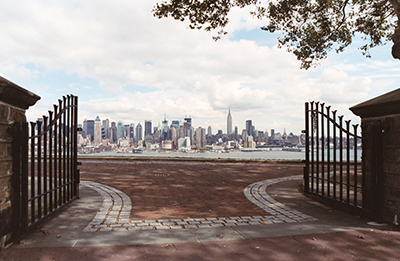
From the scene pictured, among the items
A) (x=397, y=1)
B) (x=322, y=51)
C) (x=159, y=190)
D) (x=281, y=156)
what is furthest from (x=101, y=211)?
(x=281, y=156)

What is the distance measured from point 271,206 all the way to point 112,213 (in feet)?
12.0

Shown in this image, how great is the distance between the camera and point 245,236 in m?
4.37

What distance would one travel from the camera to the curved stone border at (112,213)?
4789mm

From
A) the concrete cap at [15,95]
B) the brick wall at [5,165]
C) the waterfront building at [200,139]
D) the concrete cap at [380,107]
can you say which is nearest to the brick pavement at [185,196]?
the brick wall at [5,165]

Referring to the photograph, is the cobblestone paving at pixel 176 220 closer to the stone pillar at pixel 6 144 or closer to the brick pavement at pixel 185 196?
the brick pavement at pixel 185 196

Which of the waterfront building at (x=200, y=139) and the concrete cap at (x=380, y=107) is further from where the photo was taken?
the waterfront building at (x=200, y=139)

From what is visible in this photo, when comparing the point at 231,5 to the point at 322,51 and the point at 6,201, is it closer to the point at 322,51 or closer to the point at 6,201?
the point at 322,51

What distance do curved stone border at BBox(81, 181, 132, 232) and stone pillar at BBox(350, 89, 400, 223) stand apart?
4754 millimetres

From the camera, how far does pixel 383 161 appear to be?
16.9 feet

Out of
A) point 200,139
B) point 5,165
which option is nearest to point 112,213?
point 5,165

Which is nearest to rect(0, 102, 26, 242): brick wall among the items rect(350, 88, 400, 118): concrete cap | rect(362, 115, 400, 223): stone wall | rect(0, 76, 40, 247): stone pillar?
rect(0, 76, 40, 247): stone pillar

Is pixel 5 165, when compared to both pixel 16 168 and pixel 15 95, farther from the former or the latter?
pixel 15 95

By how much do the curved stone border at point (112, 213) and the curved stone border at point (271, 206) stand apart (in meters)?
3.09

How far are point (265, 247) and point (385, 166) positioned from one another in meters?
3.02
